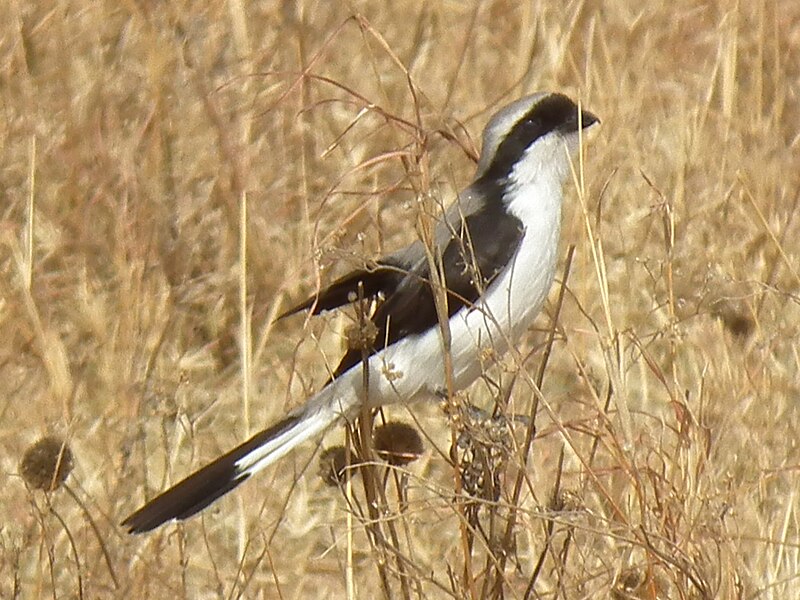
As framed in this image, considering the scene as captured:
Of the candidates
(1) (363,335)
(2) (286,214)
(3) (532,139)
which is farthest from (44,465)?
(2) (286,214)

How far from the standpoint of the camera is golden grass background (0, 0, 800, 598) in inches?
172

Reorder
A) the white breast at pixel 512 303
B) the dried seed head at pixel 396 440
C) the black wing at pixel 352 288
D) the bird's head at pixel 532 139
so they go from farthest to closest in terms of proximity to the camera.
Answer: the bird's head at pixel 532 139 → the white breast at pixel 512 303 → the black wing at pixel 352 288 → the dried seed head at pixel 396 440

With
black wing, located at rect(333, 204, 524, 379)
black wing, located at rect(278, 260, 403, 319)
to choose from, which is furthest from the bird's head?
black wing, located at rect(278, 260, 403, 319)

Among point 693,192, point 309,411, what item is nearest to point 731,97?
point 693,192

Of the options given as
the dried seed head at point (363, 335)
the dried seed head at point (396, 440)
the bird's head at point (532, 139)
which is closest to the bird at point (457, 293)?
the bird's head at point (532, 139)

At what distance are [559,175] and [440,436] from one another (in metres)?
1.25

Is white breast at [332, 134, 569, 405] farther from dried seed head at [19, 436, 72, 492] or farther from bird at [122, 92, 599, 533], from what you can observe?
dried seed head at [19, 436, 72, 492]

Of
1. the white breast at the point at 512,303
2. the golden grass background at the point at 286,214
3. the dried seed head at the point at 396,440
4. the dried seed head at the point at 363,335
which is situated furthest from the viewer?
the golden grass background at the point at 286,214

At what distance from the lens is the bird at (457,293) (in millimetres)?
3246

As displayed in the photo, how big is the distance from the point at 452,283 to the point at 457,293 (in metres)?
0.04

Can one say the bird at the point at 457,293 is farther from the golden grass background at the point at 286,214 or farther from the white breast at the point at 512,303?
the golden grass background at the point at 286,214

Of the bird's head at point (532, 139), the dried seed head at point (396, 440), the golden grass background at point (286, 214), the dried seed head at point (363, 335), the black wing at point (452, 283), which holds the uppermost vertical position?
the dried seed head at point (363, 335)

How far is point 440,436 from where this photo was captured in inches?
188

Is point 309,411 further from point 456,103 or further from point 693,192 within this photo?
point 456,103
